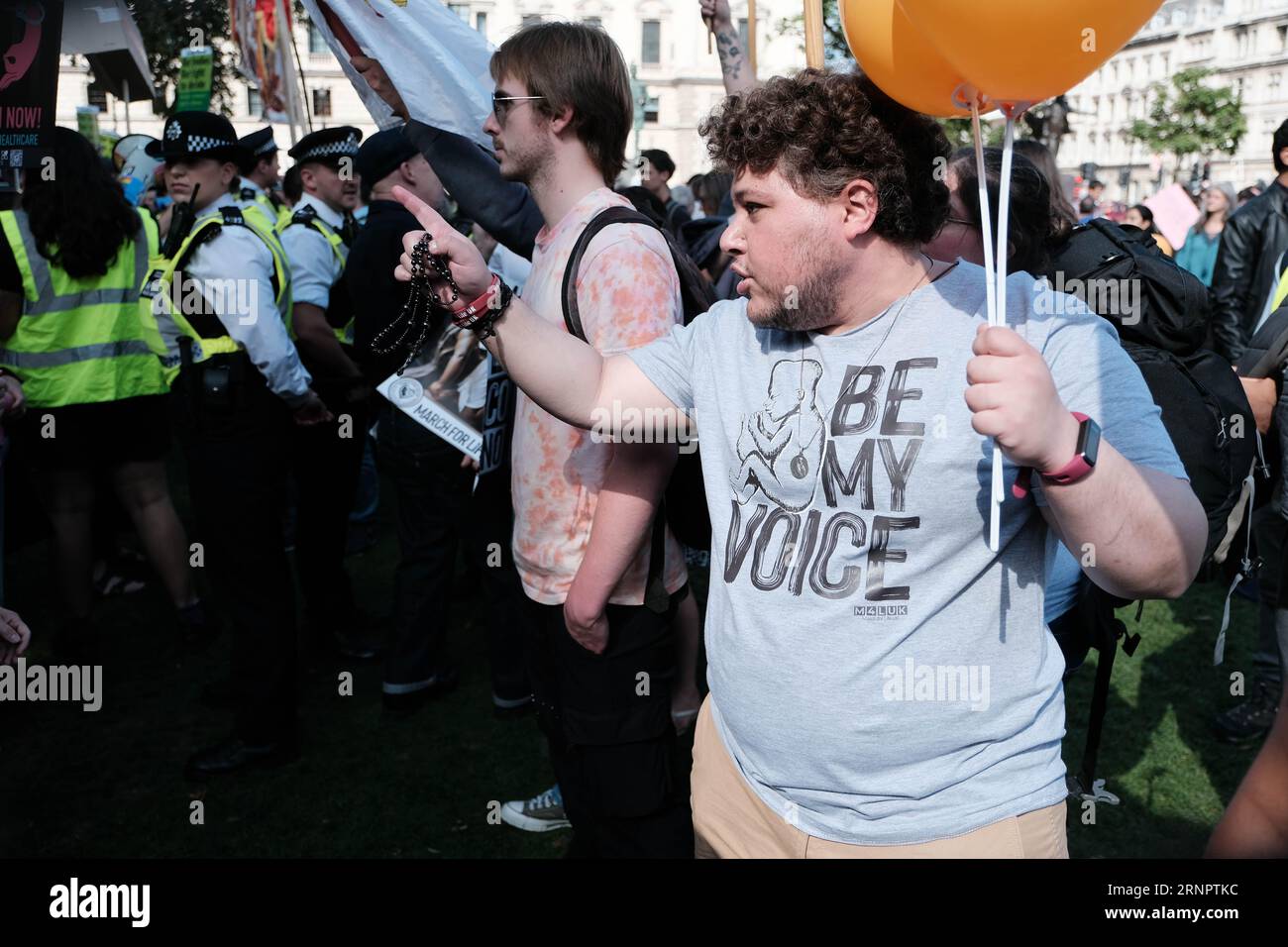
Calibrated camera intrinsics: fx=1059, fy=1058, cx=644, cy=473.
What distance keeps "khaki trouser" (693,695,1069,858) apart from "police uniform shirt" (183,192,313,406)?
236cm

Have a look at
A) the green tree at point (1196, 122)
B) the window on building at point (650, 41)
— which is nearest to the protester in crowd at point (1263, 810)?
the green tree at point (1196, 122)

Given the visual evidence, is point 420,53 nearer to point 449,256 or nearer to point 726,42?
point 726,42

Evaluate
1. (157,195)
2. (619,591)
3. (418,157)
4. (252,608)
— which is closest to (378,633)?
(252,608)

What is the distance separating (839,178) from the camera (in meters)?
1.66

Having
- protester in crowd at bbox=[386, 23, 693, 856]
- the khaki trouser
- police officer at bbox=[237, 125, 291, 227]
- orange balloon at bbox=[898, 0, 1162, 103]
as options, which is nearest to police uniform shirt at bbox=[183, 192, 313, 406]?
protester in crowd at bbox=[386, 23, 693, 856]

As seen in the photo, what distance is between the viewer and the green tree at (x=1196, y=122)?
4347cm

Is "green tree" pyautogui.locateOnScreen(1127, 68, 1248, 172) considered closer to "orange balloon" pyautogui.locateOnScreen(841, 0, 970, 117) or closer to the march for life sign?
the march for life sign

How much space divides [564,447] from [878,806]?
43.2 inches

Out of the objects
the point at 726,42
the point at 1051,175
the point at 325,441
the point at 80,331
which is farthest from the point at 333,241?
the point at 1051,175

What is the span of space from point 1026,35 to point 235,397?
3006 millimetres

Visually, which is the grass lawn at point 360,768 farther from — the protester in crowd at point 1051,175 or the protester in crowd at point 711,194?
the protester in crowd at point 711,194

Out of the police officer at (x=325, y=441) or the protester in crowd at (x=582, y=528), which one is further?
the police officer at (x=325, y=441)

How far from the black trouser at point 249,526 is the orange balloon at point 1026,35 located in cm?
290

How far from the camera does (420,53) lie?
2.88m
